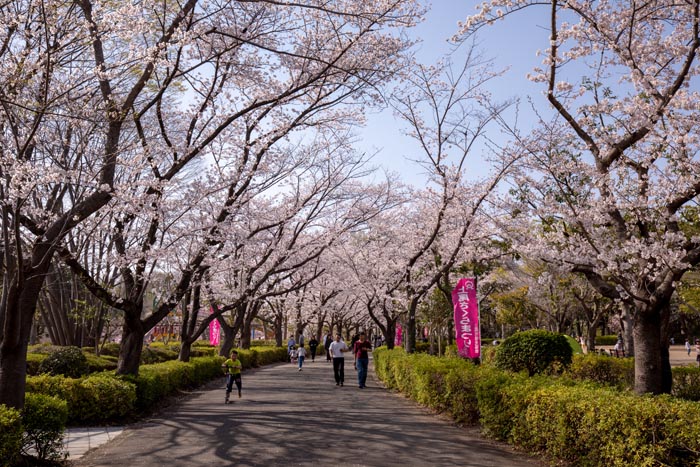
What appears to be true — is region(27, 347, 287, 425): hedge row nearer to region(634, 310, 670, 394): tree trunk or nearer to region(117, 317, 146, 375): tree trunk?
region(117, 317, 146, 375): tree trunk

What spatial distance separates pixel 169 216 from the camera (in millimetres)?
13375

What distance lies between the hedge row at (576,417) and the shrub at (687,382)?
4.37 metres

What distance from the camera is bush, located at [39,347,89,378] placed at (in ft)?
43.2

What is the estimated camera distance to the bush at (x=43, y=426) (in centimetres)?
657

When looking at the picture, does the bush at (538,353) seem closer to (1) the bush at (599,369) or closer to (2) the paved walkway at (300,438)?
(1) the bush at (599,369)

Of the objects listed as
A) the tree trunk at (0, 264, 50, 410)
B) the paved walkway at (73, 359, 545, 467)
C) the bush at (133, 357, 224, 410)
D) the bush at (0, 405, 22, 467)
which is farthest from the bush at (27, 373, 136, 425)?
the bush at (0, 405, 22, 467)

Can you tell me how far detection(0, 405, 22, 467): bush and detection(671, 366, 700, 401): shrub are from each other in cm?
1108

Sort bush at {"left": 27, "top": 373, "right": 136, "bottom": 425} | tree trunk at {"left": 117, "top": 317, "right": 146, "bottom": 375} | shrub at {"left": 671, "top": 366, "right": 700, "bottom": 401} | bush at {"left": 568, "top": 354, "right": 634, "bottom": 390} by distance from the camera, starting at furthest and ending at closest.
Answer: bush at {"left": 568, "top": 354, "right": 634, "bottom": 390}
tree trunk at {"left": 117, "top": 317, "right": 146, "bottom": 375}
shrub at {"left": 671, "top": 366, "right": 700, "bottom": 401}
bush at {"left": 27, "top": 373, "right": 136, "bottom": 425}

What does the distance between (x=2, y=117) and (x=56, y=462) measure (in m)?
4.76

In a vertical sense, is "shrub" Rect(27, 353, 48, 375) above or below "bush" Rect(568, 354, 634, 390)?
above

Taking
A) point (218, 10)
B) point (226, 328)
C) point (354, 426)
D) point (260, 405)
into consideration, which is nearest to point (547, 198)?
point (354, 426)

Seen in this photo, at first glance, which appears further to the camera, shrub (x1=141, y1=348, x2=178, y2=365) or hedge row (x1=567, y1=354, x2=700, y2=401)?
shrub (x1=141, y1=348, x2=178, y2=365)

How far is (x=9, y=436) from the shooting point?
5.51m

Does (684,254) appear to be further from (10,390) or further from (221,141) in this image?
(221,141)
